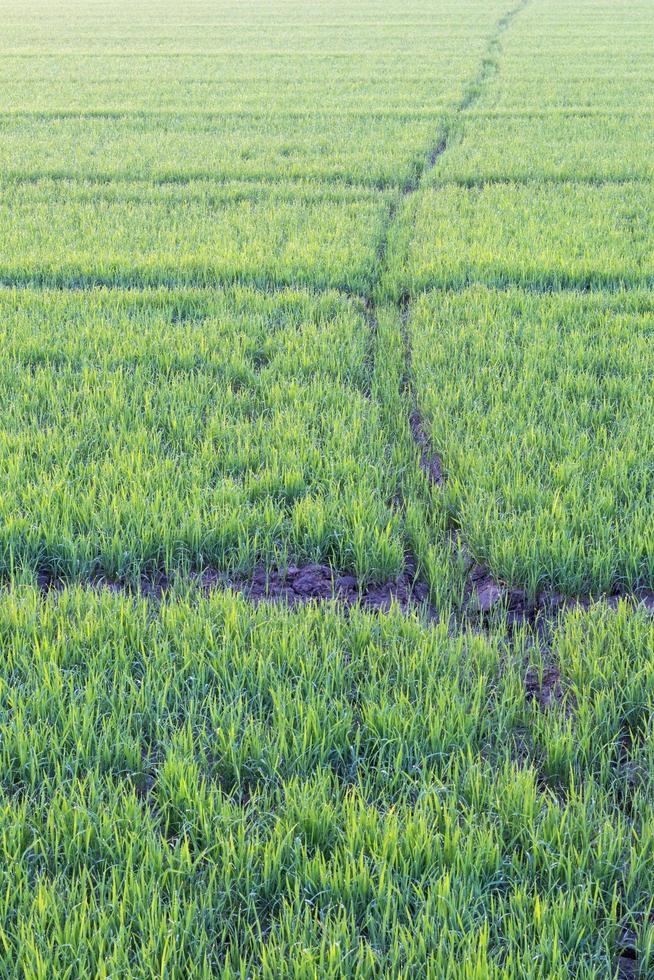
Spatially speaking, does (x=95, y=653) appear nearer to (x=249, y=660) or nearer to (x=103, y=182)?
(x=249, y=660)

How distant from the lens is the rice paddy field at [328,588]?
4.64ft

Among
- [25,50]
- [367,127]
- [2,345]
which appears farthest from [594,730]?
[25,50]

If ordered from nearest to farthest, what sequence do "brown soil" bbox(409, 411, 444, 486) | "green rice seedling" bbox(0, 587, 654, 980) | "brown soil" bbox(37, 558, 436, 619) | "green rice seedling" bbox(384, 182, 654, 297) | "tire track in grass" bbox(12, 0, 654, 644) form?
1. "green rice seedling" bbox(0, 587, 654, 980)
2. "tire track in grass" bbox(12, 0, 654, 644)
3. "brown soil" bbox(37, 558, 436, 619)
4. "brown soil" bbox(409, 411, 444, 486)
5. "green rice seedling" bbox(384, 182, 654, 297)

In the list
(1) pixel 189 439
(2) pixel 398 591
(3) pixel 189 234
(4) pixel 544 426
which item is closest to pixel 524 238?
(3) pixel 189 234

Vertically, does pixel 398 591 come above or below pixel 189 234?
below

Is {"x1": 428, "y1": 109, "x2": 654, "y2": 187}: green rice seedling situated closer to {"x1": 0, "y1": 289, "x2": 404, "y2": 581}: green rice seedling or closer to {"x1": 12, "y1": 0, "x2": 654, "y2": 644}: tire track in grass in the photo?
{"x1": 0, "y1": 289, "x2": 404, "y2": 581}: green rice seedling

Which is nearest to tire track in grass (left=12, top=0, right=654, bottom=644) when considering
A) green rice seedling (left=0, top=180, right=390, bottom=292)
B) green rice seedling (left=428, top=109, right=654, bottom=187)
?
green rice seedling (left=0, top=180, right=390, bottom=292)

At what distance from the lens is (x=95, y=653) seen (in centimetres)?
205

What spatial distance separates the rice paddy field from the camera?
1414 mm

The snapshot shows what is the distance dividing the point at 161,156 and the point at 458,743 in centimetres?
751

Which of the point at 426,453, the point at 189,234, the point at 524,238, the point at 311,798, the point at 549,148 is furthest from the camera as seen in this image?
the point at 549,148

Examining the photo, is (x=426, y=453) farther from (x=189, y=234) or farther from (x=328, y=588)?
(x=189, y=234)

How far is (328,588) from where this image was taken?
99.7 inches

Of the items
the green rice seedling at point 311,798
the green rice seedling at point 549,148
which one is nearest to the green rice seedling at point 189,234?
the green rice seedling at point 549,148
